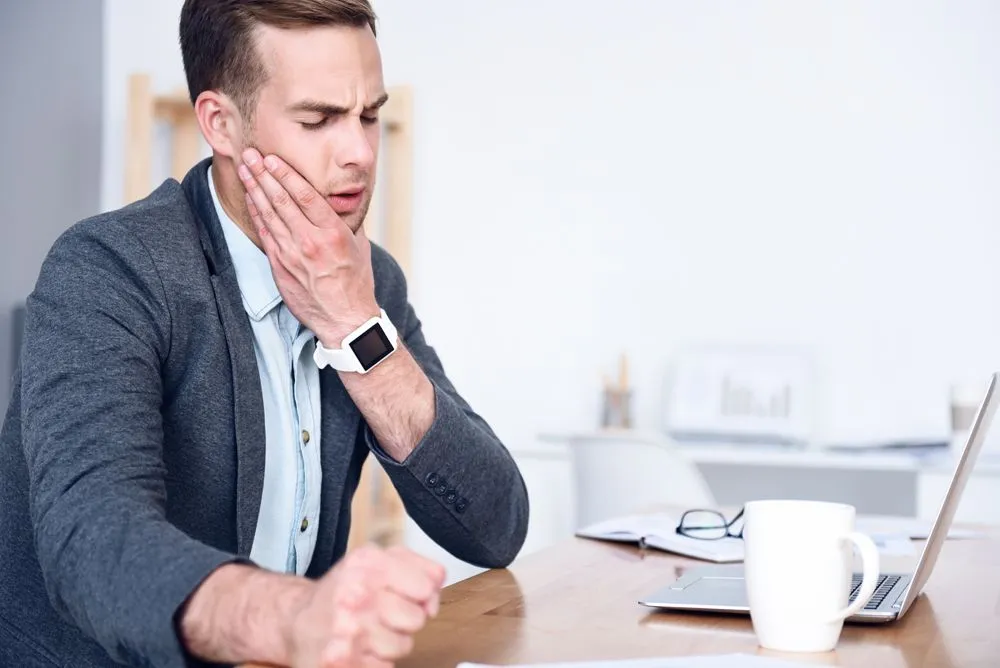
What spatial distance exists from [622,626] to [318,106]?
714 mm

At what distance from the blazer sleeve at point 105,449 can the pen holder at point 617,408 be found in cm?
250

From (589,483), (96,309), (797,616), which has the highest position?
(96,309)

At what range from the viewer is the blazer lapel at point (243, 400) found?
124 centimetres

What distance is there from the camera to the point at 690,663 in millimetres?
837

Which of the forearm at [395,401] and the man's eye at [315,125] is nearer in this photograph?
the forearm at [395,401]

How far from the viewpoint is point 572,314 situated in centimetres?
386

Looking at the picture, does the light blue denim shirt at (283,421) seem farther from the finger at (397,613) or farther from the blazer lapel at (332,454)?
the finger at (397,613)

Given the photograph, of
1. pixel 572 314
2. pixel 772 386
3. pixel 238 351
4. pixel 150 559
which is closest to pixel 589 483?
pixel 772 386

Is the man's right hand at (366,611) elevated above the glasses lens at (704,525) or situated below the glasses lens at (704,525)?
above

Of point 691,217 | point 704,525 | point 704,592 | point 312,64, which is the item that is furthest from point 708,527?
point 691,217

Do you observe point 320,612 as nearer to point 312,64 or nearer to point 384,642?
point 384,642

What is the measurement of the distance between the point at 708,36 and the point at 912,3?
63 centimetres

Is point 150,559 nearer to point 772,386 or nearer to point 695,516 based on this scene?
point 695,516

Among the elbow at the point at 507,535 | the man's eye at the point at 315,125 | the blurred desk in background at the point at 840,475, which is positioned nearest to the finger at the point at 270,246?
the man's eye at the point at 315,125
